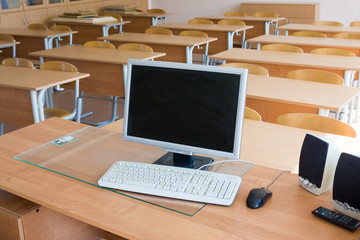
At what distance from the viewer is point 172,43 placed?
4895 millimetres

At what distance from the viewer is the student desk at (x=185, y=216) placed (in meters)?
1.20

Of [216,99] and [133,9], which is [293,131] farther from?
[133,9]

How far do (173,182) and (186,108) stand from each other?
0.26 metres

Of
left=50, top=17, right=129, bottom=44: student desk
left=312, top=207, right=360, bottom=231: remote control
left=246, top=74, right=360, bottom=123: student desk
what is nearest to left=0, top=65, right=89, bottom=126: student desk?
left=246, top=74, right=360, bottom=123: student desk

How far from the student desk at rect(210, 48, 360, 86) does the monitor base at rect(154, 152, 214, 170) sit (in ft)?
7.41

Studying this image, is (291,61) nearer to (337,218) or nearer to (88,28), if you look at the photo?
(337,218)

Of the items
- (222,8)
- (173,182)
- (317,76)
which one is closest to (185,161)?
(173,182)

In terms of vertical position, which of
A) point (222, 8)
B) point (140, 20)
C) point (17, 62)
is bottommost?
point (17, 62)

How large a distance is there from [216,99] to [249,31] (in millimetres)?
5608

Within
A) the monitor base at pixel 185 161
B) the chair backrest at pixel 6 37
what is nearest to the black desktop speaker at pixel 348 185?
the monitor base at pixel 185 161

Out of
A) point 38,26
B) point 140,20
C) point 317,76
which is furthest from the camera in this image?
point 140,20

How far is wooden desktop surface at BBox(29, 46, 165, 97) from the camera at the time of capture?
3986 millimetres

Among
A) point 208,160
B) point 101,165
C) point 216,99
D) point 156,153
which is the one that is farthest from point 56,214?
point 216,99

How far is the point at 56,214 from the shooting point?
5.60 feet
